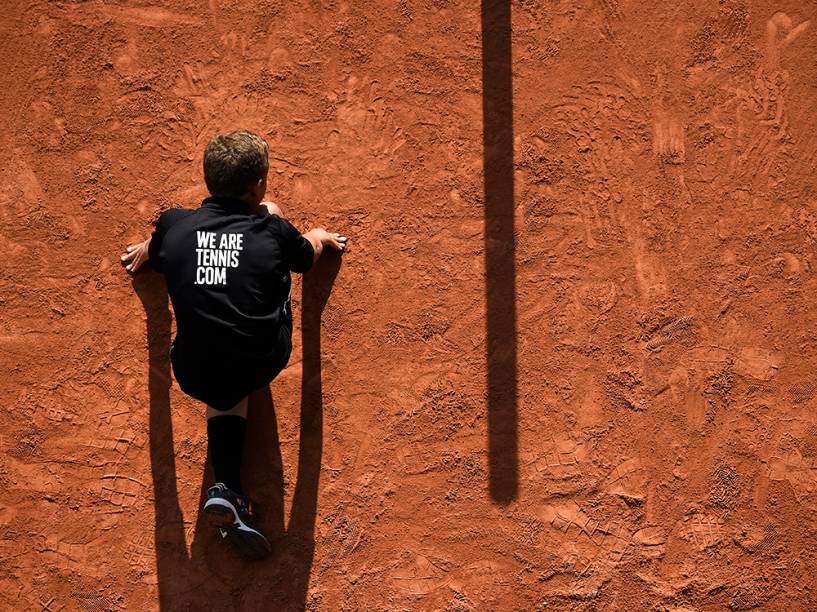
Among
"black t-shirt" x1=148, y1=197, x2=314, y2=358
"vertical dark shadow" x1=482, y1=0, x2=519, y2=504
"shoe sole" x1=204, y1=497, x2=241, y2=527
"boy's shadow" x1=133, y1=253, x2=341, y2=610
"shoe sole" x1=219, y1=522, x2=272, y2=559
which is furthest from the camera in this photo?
"vertical dark shadow" x1=482, y1=0, x2=519, y2=504

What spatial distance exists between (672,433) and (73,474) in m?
3.37

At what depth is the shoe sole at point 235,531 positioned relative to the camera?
14.9 feet

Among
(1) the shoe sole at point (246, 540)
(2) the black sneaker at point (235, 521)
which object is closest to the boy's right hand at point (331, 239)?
(2) the black sneaker at point (235, 521)

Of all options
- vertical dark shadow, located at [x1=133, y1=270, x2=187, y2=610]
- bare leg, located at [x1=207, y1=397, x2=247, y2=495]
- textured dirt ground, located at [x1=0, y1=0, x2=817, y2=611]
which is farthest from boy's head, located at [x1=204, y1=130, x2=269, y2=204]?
bare leg, located at [x1=207, y1=397, x2=247, y2=495]

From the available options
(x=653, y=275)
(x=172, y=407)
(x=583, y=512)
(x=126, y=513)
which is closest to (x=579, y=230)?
(x=653, y=275)

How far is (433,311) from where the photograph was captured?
5199mm

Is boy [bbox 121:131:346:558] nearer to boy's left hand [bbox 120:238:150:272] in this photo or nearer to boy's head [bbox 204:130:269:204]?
boy's head [bbox 204:130:269:204]

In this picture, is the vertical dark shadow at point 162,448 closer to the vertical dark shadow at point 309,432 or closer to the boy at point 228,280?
the boy at point 228,280

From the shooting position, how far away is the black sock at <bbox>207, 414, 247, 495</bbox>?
15.6 ft

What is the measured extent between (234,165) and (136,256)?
1.12 m

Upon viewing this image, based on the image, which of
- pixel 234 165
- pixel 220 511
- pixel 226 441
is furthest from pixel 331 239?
pixel 220 511

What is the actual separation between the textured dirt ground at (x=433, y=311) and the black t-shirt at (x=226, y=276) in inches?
29.8

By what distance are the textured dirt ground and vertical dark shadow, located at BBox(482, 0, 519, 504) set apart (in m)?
0.03

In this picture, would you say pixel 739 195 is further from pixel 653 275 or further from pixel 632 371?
pixel 632 371
